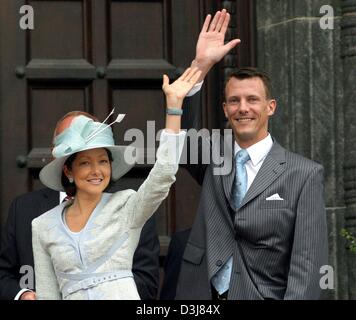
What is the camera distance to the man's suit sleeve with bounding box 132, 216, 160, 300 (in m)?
5.61

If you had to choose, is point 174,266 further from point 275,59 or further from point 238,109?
point 275,59

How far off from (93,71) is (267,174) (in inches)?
70.3

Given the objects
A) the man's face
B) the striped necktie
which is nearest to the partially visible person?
the striped necktie

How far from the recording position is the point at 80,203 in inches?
203

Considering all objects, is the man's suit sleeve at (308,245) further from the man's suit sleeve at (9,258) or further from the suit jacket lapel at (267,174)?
the man's suit sleeve at (9,258)

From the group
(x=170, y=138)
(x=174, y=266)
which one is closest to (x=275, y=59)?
(x=174, y=266)

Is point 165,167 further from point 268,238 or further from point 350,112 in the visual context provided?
point 350,112

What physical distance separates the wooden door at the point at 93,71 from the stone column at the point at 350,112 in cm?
67

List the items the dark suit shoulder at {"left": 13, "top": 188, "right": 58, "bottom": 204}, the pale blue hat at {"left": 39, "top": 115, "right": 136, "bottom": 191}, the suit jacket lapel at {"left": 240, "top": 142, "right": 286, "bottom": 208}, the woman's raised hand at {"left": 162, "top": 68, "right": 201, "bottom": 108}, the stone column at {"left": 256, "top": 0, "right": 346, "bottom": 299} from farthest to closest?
the stone column at {"left": 256, "top": 0, "right": 346, "bottom": 299} → the dark suit shoulder at {"left": 13, "top": 188, "right": 58, "bottom": 204} → the suit jacket lapel at {"left": 240, "top": 142, "right": 286, "bottom": 208} → the pale blue hat at {"left": 39, "top": 115, "right": 136, "bottom": 191} → the woman's raised hand at {"left": 162, "top": 68, "right": 201, "bottom": 108}

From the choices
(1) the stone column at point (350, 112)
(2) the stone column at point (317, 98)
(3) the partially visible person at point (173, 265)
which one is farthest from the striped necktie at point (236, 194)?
(1) the stone column at point (350, 112)

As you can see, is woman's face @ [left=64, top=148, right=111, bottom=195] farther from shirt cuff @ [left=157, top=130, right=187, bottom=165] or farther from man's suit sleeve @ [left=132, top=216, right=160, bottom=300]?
man's suit sleeve @ [left=132, top=216, right=160, bottom=300]

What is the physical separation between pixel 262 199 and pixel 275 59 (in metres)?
1.60

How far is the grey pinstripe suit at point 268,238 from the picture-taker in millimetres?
5371
